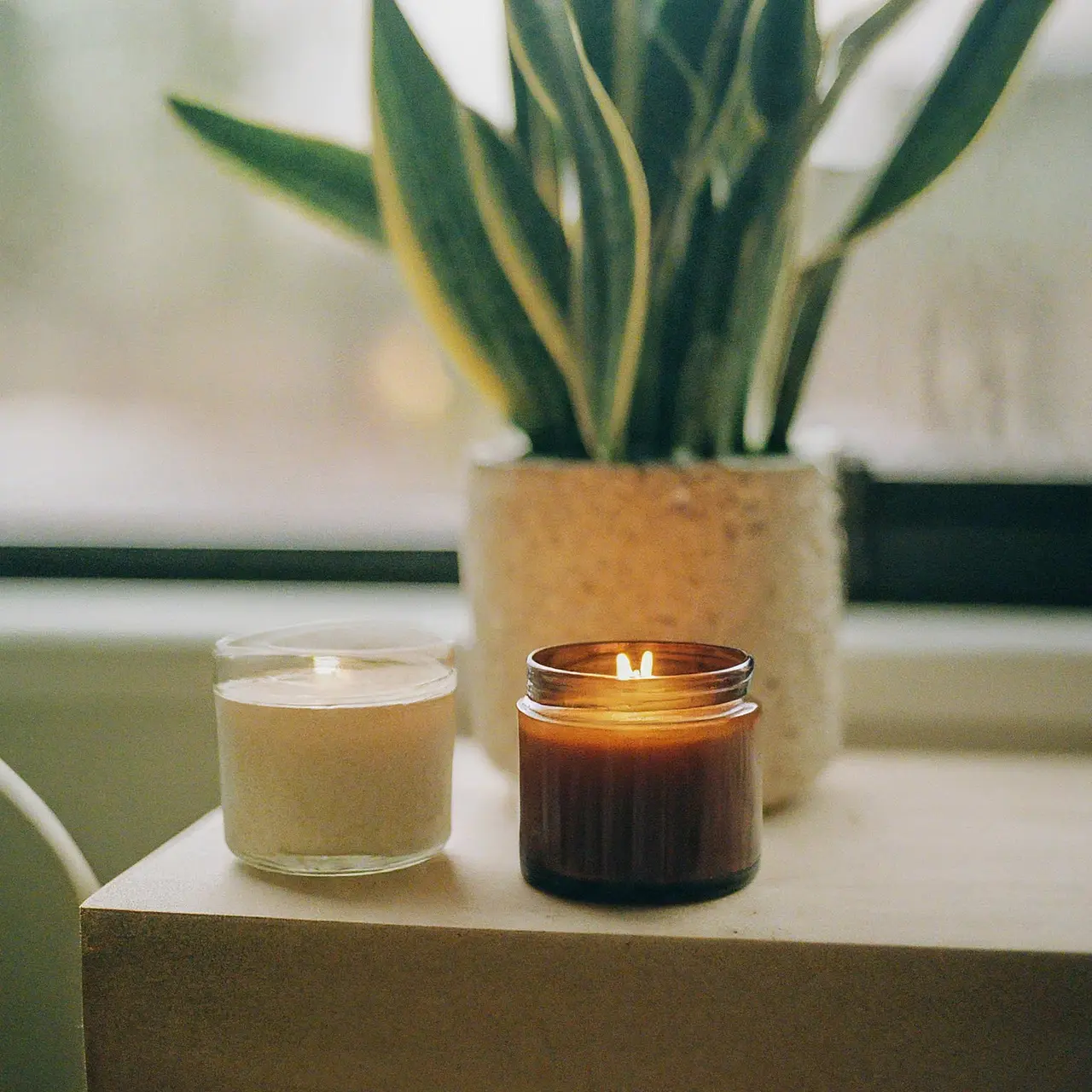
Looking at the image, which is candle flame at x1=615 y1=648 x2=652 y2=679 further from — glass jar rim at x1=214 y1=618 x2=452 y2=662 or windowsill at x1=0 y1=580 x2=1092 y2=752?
windowsill at x1=0 y1=580 x2=1092 y2=752

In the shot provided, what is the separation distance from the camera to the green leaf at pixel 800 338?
526 millimetres

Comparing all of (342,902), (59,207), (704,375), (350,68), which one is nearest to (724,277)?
(704,375)

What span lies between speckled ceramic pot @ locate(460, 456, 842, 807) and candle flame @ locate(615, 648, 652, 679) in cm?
5

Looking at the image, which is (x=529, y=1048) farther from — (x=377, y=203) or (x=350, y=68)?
(x=350, y=68)

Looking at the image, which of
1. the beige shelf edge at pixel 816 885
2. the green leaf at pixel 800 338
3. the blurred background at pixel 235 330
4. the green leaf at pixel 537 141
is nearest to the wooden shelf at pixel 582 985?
the beige shelf edge at pixel 816 885

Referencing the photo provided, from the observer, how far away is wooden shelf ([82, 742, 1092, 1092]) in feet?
1.20

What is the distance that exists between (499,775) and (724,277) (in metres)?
0.26

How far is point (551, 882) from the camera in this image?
41 cm

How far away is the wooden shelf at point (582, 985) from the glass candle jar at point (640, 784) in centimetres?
1

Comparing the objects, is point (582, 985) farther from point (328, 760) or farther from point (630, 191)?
point (630, 191)

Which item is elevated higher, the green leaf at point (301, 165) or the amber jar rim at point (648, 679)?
the green leaf at point (301, 165)

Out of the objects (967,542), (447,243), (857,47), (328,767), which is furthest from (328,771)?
(967,542)

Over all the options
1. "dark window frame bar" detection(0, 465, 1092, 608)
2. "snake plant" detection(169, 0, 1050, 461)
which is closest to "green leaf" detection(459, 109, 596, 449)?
"snake plant" detection(169, 0, 1050, 461)

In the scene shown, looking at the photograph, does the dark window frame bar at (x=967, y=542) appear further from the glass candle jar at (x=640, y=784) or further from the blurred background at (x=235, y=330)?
the glass candle jar at (x=640, y=784)
